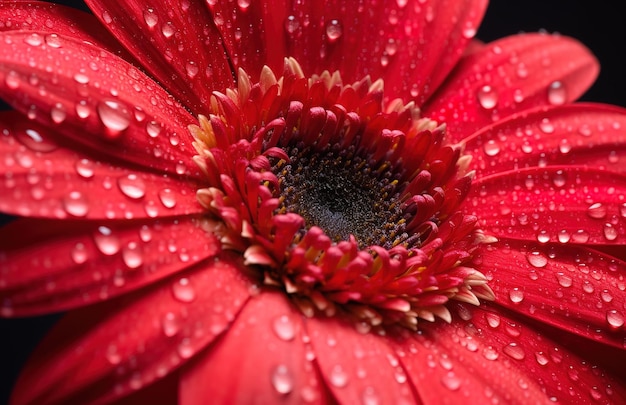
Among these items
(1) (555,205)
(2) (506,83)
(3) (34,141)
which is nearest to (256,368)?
(3) (34,141)

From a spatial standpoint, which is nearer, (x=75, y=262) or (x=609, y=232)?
(x=75, y=262)

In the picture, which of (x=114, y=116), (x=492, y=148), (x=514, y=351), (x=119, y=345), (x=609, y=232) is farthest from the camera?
(x=492, y=148)

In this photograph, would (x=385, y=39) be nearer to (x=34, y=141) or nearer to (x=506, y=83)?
(x=506, y=83)

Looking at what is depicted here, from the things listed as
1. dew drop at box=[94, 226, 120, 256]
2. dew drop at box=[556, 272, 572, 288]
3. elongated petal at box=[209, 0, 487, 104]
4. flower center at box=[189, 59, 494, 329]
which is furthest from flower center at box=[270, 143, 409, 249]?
dew drop at box=[94, 226, 120, 256]

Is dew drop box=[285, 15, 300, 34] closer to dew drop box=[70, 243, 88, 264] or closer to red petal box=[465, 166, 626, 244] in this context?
red petal box=[465, 166, 626, 244]

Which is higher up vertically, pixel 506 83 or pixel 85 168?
pixel 506 83

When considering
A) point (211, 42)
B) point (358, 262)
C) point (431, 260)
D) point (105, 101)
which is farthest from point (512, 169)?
point (105, 101)
